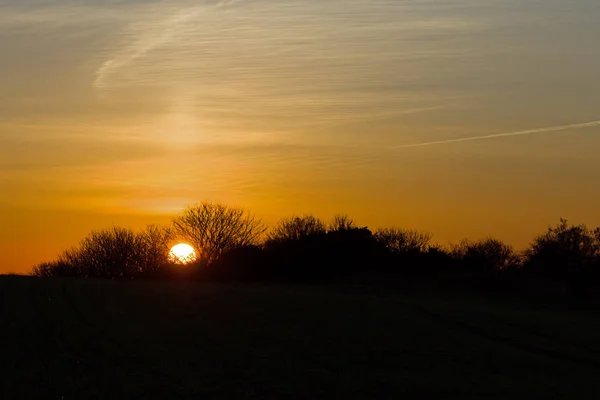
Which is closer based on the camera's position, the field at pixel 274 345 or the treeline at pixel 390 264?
the field at pixel 274 345

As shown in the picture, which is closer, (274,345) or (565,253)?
(274,345)

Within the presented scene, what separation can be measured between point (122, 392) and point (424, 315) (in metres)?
16.2

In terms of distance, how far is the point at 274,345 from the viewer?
26.6 m

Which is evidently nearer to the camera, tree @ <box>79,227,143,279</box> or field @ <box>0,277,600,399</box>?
field @ <box>0,277,600,399</box>

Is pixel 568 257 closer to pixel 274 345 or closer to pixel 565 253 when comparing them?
pixel 565 253

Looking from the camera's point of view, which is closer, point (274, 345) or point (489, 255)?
point (274, 345)

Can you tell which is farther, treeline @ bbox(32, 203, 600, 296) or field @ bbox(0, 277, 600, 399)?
treeline @ bbox(32, 203, 600, 296)

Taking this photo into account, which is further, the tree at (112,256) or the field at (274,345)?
the tree at (112,256)

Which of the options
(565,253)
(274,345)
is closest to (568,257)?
(565,253)

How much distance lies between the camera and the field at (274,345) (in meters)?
21.2

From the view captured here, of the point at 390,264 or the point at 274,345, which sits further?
the point at 390,264

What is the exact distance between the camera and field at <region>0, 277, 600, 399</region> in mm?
21203

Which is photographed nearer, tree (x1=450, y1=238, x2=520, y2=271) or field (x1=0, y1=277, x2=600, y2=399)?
field (x1=0, y1=277, x2=600, y2=399)

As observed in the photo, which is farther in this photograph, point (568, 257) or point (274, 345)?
A: point (568, 257)
